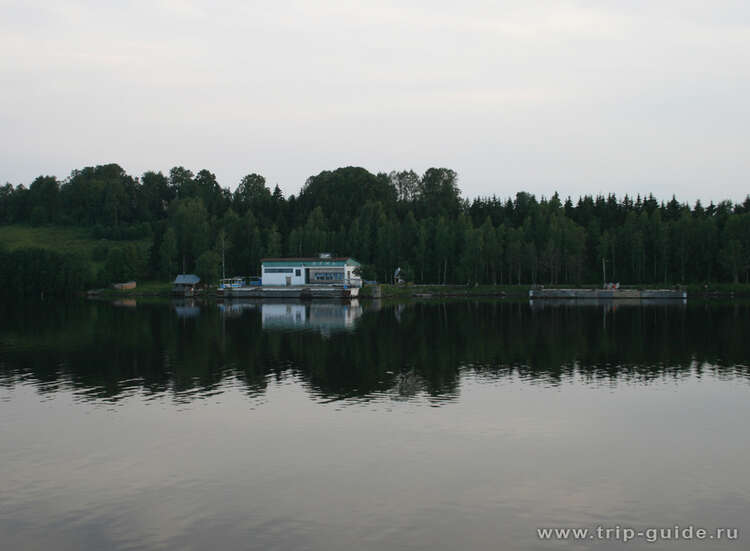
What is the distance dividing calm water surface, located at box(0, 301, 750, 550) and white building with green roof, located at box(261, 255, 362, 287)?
3249 inches

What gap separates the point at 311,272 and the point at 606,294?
57.4 meters

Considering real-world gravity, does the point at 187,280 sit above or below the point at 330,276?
below

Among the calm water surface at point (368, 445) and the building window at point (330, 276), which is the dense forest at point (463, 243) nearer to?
the building window at point (330, 276)

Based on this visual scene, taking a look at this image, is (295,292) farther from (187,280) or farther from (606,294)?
(606,294)

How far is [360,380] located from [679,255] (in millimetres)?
111764

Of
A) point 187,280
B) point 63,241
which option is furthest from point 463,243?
point 63,241

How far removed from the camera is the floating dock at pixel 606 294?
388 feet

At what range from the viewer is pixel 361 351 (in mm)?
46812

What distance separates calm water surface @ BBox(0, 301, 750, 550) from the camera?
1648 cm

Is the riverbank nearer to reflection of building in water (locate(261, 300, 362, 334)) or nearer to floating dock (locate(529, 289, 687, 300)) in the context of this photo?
floating dock (locate(529, 289, 687, 300))

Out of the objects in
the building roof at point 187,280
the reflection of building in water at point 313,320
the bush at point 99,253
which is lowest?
the reflection of building in water at point 313,320

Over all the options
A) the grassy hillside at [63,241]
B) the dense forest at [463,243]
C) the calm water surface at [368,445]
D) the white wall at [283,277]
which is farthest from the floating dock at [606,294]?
the grassy hillside at [63,241]

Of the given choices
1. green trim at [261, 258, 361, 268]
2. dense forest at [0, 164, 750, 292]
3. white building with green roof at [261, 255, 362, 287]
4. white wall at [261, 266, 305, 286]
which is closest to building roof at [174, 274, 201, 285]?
dense forest at [0, 164, 750, 292]

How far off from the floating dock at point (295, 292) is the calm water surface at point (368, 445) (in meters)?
74.4
